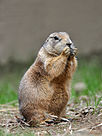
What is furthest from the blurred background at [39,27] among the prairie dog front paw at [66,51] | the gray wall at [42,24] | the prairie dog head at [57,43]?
the prairie dog front paw at [66,51]

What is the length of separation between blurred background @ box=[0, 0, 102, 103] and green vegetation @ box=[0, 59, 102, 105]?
3cm

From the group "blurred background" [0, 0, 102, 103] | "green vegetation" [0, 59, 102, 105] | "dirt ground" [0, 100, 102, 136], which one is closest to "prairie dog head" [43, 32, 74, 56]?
"dirt ground" [0, 100, 102, 136]

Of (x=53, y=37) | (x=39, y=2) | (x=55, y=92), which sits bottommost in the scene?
(x=55, y=92)

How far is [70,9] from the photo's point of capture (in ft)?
36.2

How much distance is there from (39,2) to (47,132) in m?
7.39

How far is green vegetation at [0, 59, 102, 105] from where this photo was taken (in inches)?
286

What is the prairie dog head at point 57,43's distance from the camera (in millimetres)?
4832

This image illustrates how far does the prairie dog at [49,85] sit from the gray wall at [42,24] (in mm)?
6140

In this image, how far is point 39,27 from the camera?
11.1 meters

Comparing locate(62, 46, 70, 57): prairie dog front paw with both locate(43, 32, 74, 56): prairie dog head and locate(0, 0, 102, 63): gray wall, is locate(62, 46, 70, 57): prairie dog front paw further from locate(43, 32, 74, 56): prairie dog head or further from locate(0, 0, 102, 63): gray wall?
locate(0, 0, 102, 63): gray wall

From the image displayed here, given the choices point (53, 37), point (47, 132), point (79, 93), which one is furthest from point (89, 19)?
point (47, 132)

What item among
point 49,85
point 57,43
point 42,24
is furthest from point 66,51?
point 42,24

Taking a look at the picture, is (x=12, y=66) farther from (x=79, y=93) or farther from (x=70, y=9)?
(x=79, y=93)

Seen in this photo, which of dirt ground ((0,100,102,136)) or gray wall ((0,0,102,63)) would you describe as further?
gray wall ((0,0,102,63))
